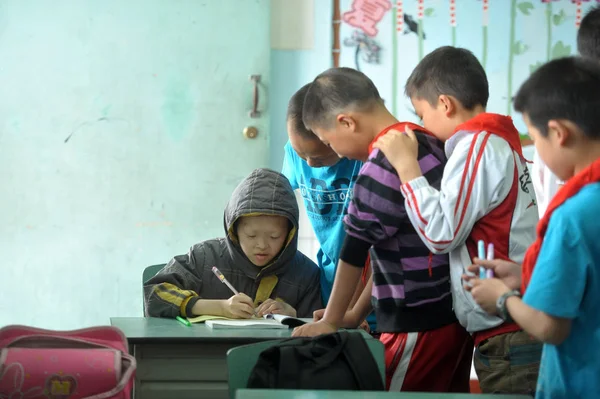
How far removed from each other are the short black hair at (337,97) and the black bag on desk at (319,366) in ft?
2.21

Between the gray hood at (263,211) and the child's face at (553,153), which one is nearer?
the child's face at (553,153)

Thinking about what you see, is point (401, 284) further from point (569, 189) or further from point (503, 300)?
point (569, 189)

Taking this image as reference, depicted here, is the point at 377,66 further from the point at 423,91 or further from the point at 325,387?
the point at 325,387

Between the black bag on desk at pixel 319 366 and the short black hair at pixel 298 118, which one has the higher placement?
the short black hair at pixel 298 118

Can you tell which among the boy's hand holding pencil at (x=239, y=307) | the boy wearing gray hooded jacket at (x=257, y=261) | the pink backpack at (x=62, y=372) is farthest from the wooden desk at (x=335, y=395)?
the boy wearing gray hooded jacket at (x=257, y=261)

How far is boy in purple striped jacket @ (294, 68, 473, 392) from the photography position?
2.01m

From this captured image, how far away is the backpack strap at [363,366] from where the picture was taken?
5.78 feet

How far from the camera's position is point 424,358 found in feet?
6.72

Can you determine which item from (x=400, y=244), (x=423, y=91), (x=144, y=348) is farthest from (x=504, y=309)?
(x=144, y=348)

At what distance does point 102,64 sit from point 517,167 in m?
2.59

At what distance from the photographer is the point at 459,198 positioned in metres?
1.90

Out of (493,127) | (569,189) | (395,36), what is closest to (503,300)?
(569,189)

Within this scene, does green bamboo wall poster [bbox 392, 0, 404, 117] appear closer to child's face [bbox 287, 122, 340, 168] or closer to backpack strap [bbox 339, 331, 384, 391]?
child's face [bbox 287, 122, 340, 168]

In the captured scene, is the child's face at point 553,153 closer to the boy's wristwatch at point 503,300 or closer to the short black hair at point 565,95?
the short black hair at point 565,95
